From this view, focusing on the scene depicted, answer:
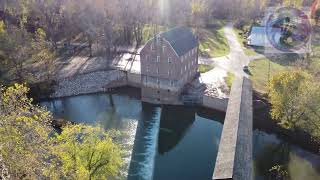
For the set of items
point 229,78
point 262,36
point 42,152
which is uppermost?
point 262,36

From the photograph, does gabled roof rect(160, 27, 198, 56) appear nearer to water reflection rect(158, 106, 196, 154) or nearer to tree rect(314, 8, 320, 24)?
water reflection rect(158, 106, 196, 154)

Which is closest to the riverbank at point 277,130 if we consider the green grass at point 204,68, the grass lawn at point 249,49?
the green grass at point 204,68

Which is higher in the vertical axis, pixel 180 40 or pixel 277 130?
pixel 180 40

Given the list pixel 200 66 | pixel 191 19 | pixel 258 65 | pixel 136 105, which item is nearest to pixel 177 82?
pixel 136 105

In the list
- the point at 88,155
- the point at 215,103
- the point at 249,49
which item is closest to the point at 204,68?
the point at 215,103

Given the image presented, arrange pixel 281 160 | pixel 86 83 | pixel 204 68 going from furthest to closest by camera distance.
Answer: pixel 204 68, pixel 86 83, pixel 281 160

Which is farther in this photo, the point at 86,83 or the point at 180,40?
the point at 86,83

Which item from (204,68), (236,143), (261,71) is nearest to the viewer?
(236,143)

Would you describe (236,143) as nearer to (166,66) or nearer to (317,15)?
(166,66)
